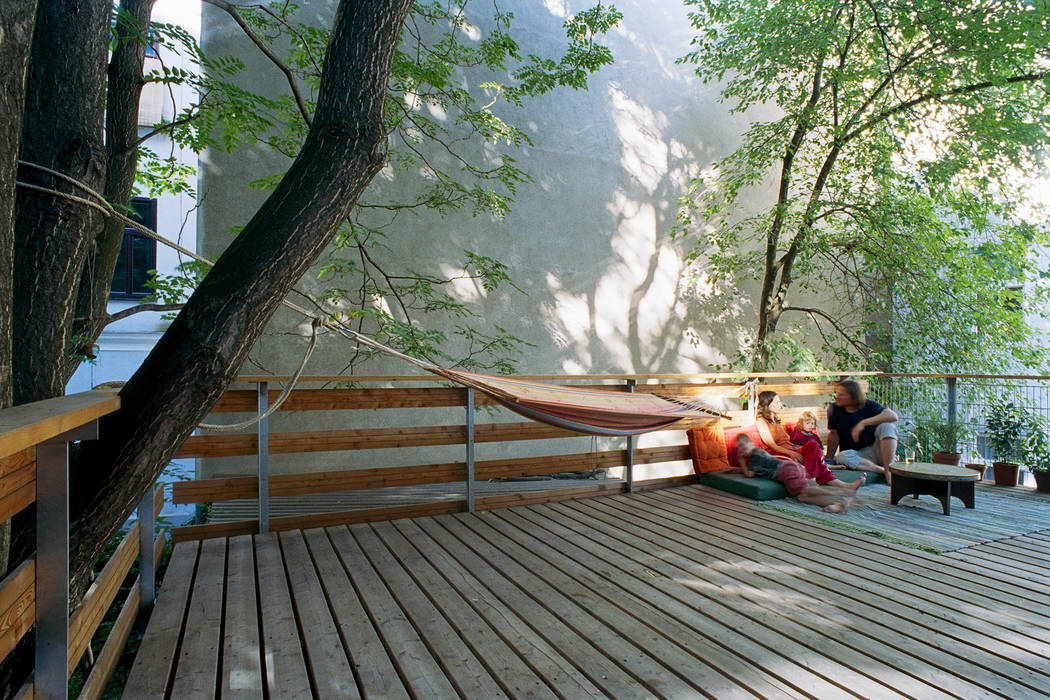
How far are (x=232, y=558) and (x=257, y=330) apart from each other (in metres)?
1.62

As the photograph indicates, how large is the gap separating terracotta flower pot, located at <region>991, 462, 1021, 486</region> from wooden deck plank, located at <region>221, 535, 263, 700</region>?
515 centimetres

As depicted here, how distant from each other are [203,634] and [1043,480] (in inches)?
206

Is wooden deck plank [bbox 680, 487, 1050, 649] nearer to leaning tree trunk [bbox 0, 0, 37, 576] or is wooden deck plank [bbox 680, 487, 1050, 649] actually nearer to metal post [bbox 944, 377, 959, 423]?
metal post [bbox 944, 377, 959, 423]

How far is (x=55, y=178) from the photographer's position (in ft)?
5.43

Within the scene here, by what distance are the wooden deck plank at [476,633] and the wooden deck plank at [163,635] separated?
2.76 ft

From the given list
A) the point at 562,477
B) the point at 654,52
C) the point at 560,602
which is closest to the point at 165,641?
the point at 560,602

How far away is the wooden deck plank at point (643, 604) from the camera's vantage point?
1690 mm

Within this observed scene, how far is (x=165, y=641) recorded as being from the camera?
1.96 metres

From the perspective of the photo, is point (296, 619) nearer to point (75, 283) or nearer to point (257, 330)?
point (257, 330)

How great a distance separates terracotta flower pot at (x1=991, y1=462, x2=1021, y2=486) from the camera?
4.55 meters

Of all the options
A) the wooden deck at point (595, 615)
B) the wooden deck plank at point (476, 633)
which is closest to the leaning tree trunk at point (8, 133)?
the wooden deck at point (595, 615)

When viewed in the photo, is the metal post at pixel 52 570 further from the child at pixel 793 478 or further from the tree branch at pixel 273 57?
the child at pixel 793 478

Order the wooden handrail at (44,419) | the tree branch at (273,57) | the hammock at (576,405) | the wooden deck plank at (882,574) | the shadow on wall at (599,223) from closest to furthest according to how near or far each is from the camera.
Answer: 1. the wooden handrail at (44,419)
2. the wooden deck plank at (882,574)
3. the tree branch at (273,57)
4. the hammock at (576,405)
5. the shadow on wall at (599,223)

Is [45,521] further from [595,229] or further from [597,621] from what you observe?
[595,229]
